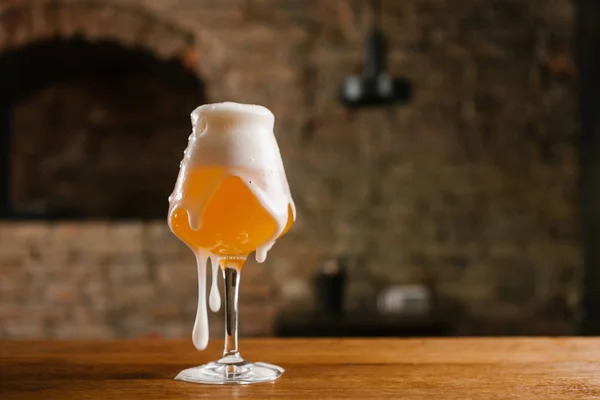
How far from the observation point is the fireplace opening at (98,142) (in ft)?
13.6

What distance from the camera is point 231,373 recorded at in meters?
0.90

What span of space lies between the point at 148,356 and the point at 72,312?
262 centimetres

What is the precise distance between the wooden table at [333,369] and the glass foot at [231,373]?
18mm

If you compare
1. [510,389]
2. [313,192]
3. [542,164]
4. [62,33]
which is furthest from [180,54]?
[510,389]

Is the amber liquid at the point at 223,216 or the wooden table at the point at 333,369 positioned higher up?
the amber liquid at the point at 223,216

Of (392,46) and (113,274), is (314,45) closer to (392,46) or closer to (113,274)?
(392,46)

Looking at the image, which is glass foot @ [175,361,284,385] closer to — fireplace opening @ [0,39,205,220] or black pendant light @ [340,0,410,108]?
black pendant light @ [340,0,410,108]

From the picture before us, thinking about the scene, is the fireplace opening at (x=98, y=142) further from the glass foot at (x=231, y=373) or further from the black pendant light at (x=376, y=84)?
the glass foot at (x=231, y=373)

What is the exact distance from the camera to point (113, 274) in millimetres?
3531

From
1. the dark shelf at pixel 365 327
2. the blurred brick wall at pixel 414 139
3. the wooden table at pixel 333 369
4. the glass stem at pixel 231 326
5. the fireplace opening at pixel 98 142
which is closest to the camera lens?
the wooden table at pixel 333 369

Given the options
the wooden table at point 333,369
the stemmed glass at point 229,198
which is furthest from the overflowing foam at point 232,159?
the wooden table at point 333,369

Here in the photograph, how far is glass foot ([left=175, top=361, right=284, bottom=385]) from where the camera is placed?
2.82 feet

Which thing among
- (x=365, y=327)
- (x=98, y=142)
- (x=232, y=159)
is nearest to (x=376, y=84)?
(x=365, y=327)

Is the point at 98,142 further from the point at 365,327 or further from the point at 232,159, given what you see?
the point at 232,159
